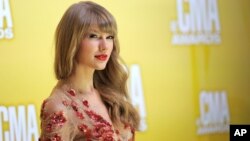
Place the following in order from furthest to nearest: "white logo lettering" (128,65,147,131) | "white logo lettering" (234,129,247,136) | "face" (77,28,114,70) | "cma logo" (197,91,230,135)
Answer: "cma logo" (197,91,230,135)
"white logo lettering" (234,129,247,136)
"white logo lettering" (128,65,147,131)
"face" (77,28,114,70)

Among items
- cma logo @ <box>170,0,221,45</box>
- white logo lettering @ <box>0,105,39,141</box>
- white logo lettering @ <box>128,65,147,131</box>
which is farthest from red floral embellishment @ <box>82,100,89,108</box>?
cma logo @ <box>170,0,221,45</box>

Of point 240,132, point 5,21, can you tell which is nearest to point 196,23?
point 240,132

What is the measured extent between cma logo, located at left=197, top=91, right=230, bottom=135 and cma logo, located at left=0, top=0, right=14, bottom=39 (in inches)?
57.0

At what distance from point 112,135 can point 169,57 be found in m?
1.87

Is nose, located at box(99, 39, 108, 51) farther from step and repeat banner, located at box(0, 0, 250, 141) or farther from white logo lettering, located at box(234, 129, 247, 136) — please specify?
white logo lettering, located at box(234, 129, 247, 136)

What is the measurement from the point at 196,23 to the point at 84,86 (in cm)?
200

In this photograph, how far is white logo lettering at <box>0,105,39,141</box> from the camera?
8.93ft

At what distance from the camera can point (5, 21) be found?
275 cm

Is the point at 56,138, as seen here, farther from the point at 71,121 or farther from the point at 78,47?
the point at 78,47

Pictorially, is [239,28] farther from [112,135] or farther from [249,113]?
[112,135]

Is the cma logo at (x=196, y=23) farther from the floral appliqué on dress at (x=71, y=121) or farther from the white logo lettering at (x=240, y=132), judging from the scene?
the floral appliqué on dress at (x=71, y=121)

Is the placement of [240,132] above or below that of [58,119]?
below

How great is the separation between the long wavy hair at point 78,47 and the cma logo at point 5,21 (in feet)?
3.69

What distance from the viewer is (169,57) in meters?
3.44
